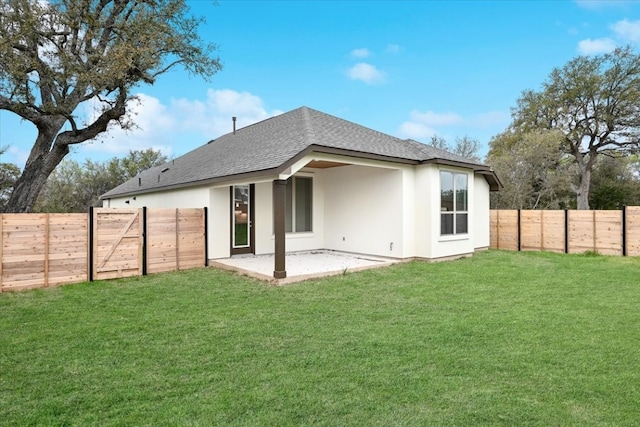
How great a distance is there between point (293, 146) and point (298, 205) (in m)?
3.55

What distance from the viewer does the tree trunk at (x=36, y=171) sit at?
473 inches

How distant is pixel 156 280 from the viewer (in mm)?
8484

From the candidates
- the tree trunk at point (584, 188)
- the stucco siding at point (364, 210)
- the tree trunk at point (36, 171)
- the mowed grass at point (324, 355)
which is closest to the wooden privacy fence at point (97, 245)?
the mowed grass at point (324, 355)

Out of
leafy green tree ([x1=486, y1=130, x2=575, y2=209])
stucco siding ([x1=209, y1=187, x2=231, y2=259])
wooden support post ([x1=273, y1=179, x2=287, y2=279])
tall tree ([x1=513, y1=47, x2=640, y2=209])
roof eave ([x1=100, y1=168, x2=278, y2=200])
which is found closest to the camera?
wooden support post ([x1=273, y1=179, x2=287, y2=279])

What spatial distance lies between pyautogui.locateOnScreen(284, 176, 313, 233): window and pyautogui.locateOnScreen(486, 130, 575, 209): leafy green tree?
1609 centimetres

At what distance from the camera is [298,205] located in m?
12.4

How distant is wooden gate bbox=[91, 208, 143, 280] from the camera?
8.49m

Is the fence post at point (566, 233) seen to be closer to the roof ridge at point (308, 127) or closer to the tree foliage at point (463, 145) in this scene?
the roof ridge at point (308, 127)

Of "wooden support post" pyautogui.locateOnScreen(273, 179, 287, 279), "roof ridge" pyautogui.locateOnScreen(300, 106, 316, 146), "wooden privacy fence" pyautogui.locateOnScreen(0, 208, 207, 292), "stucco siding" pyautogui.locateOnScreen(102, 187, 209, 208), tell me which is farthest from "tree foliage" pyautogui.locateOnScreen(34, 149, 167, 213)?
"wooden support post" pyautogui.locateOnScreen(273, 179, 287, 279)

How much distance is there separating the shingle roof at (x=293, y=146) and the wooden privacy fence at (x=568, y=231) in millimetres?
3522

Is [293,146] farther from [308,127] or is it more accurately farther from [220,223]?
[220,223]

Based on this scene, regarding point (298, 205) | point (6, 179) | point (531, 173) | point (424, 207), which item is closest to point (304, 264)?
point (298, 205)

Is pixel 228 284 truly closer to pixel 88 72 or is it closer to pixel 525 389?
pixel 525 389

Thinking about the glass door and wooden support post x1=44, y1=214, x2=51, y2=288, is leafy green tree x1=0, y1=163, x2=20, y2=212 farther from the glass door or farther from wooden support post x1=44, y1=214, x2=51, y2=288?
the glass door
